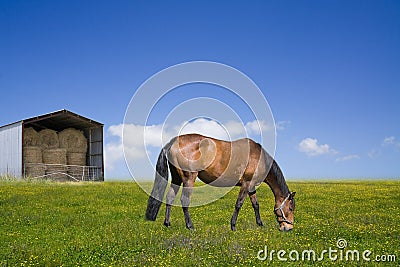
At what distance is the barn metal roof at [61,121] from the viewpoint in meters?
34.8

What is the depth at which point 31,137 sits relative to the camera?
119ft

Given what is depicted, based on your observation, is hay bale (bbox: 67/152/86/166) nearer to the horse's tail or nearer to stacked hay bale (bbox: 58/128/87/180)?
stacked hay bale (bbox: 58/128/87/180)

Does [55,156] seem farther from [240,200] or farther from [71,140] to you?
[240,200]

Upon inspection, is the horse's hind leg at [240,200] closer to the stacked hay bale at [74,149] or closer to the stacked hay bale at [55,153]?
the stacked hay bale at [55,153]

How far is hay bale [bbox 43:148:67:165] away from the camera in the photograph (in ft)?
121

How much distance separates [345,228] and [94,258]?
733cm

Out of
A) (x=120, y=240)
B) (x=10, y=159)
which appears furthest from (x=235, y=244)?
(x=10, y=159)

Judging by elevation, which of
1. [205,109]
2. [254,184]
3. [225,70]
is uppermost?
[225,70]

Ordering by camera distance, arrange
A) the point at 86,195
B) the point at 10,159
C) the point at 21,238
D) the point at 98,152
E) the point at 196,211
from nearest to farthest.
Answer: the point at 21,238 < the point at 196,211 < the point at 86,195 < the point at 10,159 < the point at 98,152

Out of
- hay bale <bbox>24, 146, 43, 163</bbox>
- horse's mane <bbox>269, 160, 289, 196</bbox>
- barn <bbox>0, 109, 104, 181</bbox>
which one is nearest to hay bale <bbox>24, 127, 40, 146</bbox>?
barn <bbox>0, 109, 104, 181</bbox>

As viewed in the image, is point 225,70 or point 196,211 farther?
point 196,211

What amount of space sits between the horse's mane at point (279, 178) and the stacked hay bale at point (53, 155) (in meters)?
28.6

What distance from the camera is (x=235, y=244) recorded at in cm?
941

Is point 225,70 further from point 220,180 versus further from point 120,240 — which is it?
point 120,240
